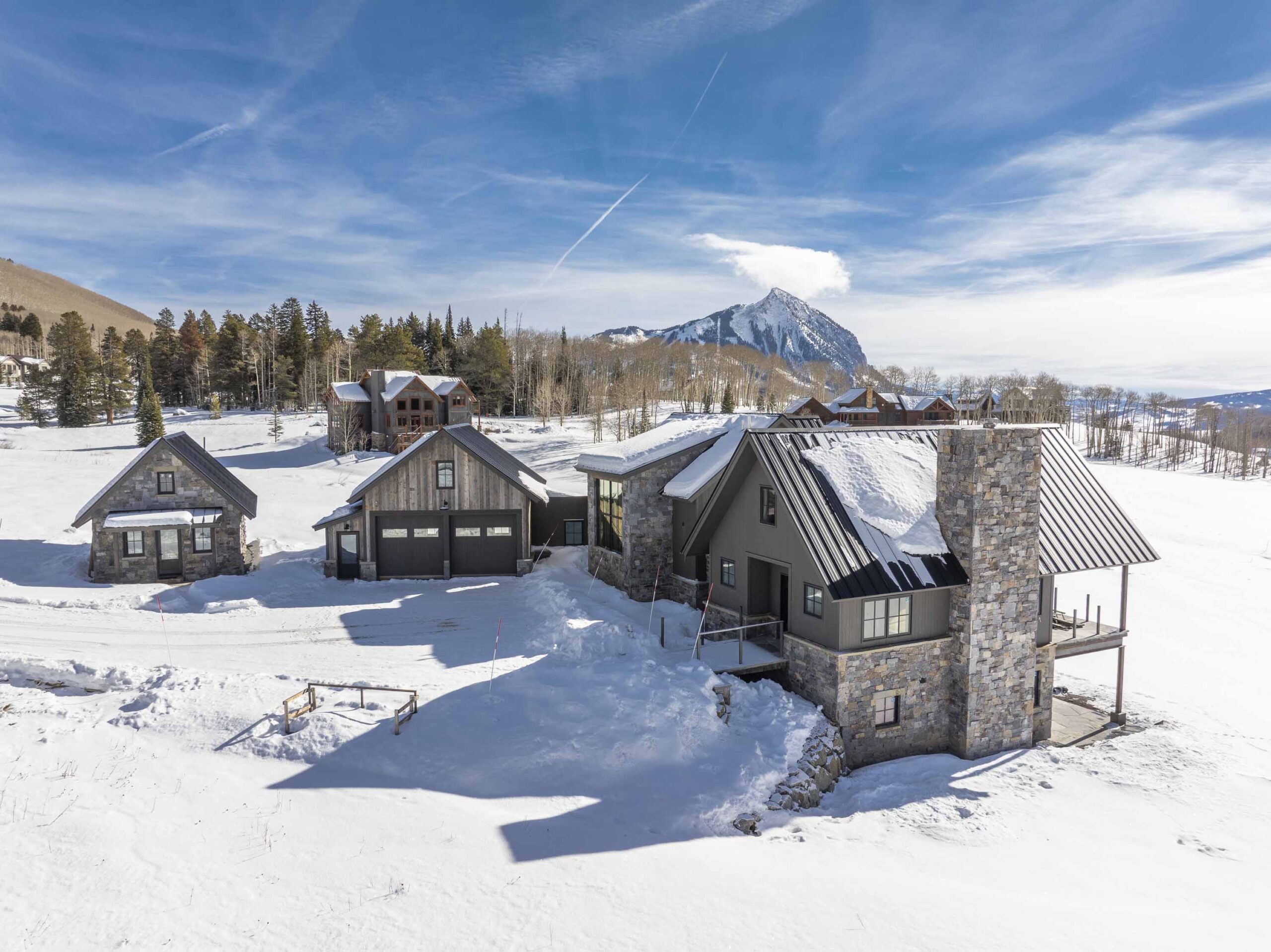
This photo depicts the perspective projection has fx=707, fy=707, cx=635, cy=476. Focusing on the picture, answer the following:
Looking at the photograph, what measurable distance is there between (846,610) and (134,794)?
13595 mm

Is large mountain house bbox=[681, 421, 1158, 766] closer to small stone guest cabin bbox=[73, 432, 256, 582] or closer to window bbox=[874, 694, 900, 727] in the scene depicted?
window bbox=[874, 694, 900, 727]

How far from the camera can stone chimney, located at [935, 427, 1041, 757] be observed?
16047mm

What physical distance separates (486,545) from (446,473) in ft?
10.1

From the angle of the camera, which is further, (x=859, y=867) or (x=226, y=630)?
(x=226, y=630)

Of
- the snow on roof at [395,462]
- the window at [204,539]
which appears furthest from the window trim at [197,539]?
the snow on roof at [395,462]

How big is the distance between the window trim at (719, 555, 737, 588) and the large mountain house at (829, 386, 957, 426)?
2329 inches

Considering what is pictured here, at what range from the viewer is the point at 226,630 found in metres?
19.6

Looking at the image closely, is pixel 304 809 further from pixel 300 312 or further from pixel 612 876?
pixel 300 312

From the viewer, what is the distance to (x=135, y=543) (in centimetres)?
2500

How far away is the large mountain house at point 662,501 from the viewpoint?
2170cm

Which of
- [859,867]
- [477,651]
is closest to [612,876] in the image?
[859,867]

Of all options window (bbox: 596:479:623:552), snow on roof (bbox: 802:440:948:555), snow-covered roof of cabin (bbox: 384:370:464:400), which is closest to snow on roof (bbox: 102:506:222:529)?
window (bbox: 596:479:623:552)

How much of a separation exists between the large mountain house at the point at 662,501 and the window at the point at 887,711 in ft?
21.3

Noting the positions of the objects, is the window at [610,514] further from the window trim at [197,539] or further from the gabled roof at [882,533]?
the window trim at [197,539]
